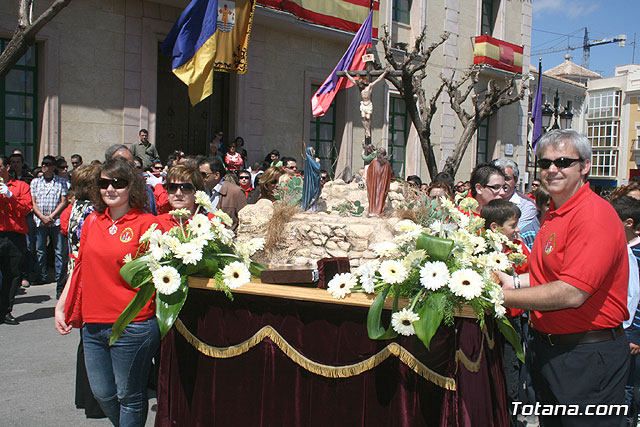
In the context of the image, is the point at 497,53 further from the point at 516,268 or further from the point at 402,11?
the point at 516,268

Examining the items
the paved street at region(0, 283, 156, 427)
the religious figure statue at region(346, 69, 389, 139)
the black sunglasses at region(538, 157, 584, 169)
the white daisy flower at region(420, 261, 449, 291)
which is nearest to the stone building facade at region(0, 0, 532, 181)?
the religious figure statue at region(346, 69, 389, 139)

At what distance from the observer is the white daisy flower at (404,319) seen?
9.18 ft

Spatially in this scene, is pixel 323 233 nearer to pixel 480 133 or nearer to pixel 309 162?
pixel 309 162

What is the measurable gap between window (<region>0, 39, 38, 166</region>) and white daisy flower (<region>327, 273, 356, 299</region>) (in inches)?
446

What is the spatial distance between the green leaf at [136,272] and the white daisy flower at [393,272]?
143 centimetres

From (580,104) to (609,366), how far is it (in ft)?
163

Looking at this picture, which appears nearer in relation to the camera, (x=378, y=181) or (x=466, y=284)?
(x=466, y=284)

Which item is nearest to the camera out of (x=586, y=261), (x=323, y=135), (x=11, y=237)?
(x=586, y=261)

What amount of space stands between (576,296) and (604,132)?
188ft

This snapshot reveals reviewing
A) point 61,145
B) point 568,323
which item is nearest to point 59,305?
point 568,323

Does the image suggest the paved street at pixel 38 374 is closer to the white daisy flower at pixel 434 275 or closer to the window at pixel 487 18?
the white daisy flower at pixel 434 275

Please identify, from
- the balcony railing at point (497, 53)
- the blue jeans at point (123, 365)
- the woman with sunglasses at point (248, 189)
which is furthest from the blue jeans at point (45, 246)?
the balcony railing at point (497, 53)

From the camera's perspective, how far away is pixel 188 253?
3258 millimetres

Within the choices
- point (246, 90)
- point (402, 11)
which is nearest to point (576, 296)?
point (246, 90)
